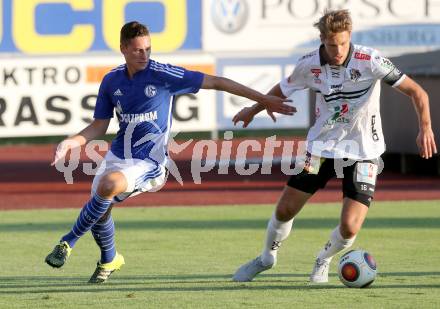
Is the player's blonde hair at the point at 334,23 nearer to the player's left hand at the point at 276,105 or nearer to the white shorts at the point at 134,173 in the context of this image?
the player's left hand at the point at 276,105

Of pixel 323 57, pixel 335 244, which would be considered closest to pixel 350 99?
pixel 323 57

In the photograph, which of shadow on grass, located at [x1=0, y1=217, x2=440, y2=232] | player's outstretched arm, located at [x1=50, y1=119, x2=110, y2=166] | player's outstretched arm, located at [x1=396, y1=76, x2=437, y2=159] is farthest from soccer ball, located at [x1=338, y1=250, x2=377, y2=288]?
shadow on grass, located at [x1=0, y1=217, x2=440, y2=232]

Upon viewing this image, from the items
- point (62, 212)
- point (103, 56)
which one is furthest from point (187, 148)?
point (62, 212)

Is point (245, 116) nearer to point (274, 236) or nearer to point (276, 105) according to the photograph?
point (276, 105)

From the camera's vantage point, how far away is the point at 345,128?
372 inches

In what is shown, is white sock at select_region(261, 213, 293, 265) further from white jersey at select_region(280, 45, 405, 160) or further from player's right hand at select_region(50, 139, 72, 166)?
player's right hand at select_region(50, 139, 72, 166)

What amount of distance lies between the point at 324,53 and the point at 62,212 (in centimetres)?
833

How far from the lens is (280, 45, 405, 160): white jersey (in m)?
9.31

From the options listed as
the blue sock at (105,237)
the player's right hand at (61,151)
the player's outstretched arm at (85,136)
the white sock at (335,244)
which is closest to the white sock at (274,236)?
the white sock at (335,244)

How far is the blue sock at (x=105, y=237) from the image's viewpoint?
9711 millimetres

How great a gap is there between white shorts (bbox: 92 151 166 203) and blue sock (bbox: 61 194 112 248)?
14cm

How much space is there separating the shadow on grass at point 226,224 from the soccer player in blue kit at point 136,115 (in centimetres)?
491

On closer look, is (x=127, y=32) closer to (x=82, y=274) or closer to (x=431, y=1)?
(x=82, y=274)

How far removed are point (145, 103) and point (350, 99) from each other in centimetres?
159
